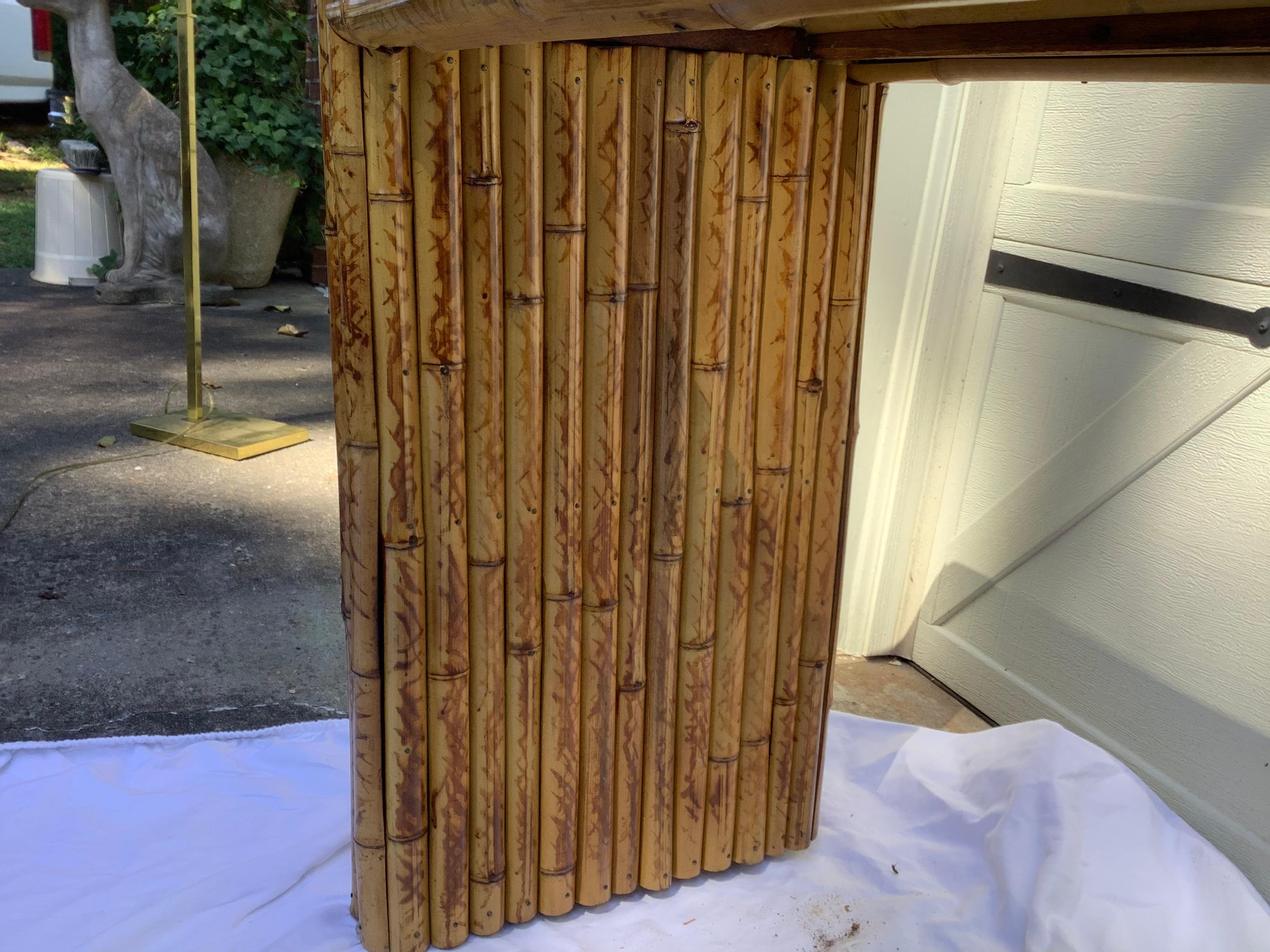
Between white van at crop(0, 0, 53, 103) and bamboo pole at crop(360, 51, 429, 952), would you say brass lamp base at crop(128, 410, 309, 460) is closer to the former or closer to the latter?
bamboo pole at crop(360, 51, 429, 952)

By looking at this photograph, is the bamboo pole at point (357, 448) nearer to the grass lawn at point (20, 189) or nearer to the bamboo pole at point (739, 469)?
the bamboo pole at point (739, 469)

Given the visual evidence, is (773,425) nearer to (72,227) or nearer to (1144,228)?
(1144,228)

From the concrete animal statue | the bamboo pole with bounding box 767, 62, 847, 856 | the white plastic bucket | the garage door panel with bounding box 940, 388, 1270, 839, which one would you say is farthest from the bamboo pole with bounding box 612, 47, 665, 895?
the white plastic bucket

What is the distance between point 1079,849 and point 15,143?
26.9 ft

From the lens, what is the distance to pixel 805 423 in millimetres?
1435

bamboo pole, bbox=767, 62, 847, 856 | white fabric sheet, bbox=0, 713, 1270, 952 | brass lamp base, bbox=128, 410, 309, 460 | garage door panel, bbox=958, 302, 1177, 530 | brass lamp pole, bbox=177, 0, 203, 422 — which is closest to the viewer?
bamboo pole, bbox=767, 62, 847, 856

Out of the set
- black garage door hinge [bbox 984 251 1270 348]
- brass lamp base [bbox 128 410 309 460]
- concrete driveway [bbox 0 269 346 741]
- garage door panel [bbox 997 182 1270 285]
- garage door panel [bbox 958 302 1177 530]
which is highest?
garage door panel [bbox 997 182 1270 285]

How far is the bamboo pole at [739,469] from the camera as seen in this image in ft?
4.13

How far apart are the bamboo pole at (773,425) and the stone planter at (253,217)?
430 cm

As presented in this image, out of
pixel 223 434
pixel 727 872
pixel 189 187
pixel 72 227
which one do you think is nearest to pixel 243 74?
pixel 72 227

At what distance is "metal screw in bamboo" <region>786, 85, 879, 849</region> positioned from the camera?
4.46 ft

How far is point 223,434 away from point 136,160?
218cm

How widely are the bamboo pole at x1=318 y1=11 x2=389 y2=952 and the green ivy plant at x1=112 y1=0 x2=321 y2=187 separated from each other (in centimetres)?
419

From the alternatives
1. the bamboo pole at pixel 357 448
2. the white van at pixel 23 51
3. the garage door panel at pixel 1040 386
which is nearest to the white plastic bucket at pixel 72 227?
the white van at pixel 23 51
